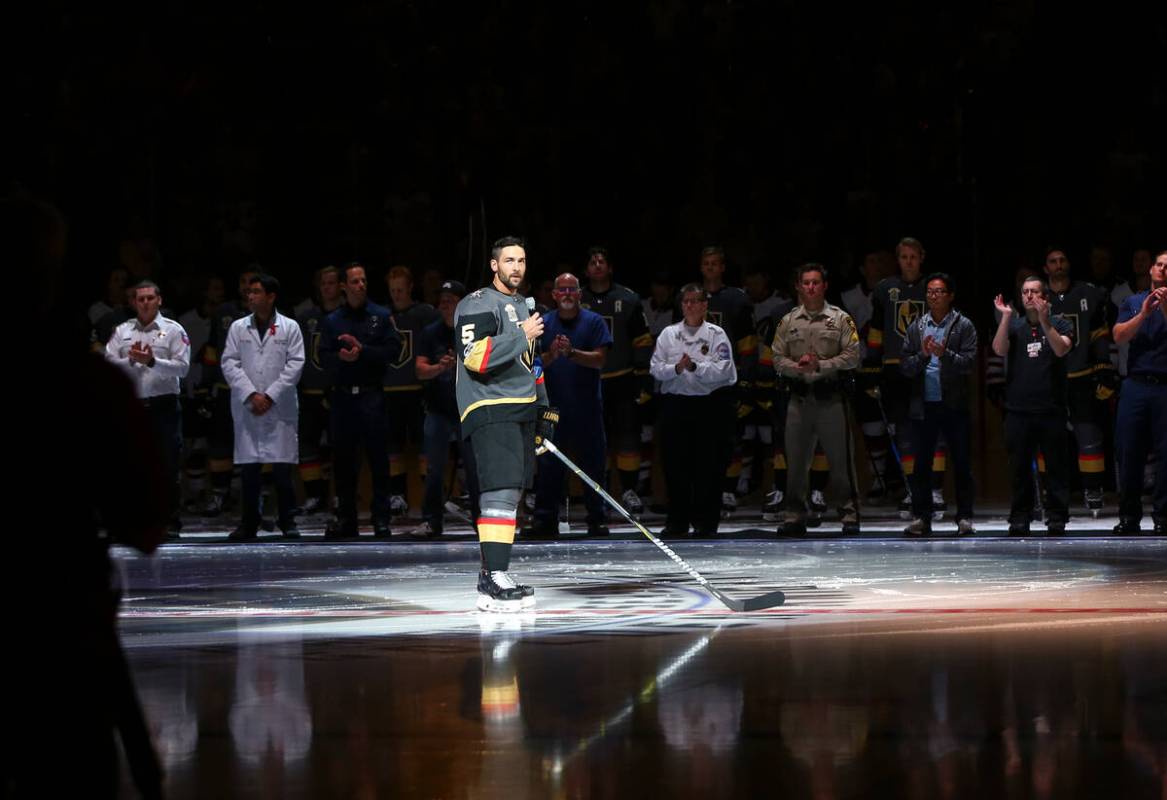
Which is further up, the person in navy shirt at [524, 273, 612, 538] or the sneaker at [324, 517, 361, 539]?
the person in navy shirt at [524, 273, 612, 538]

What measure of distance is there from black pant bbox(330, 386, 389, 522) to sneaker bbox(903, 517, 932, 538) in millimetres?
3743

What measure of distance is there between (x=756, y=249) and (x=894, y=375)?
5.90 meters

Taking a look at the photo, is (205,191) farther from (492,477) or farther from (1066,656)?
(1066,656)

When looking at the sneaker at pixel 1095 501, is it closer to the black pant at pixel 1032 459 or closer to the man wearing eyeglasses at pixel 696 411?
the black pant at pixel 1032 459

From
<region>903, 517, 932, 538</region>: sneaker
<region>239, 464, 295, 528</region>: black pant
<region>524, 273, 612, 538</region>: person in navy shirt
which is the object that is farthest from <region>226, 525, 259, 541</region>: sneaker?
<region>903, 517, 932, 538</region>: sneaker

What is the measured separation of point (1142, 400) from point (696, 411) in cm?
301

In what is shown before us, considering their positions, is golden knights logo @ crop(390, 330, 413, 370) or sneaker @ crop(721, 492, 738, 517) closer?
golden knights logo @ crop(390, 330, 413, 370)

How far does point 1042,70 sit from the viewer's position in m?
19.6

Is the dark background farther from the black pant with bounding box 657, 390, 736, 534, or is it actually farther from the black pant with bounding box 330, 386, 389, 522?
the black pant with bounding box 657, 390, 736, 534

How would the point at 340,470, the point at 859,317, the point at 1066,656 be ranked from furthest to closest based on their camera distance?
the point at 859,317, the point at 340,470, the point at 1066,656

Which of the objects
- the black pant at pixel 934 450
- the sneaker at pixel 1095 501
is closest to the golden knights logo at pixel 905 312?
the black pant at pixel 934 450

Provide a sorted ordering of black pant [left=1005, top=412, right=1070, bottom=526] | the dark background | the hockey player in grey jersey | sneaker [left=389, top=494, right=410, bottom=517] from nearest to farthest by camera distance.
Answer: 1. the hockey player in grey jersey
2. black pant [left=1005, top=412, right=1070, bottom=526]
3. sneaker [left=389, top=494, right=410, bottom=517]
4. the dark background

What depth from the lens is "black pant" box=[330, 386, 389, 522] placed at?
13297 mm

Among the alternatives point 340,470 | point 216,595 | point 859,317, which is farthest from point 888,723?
point 859,317
